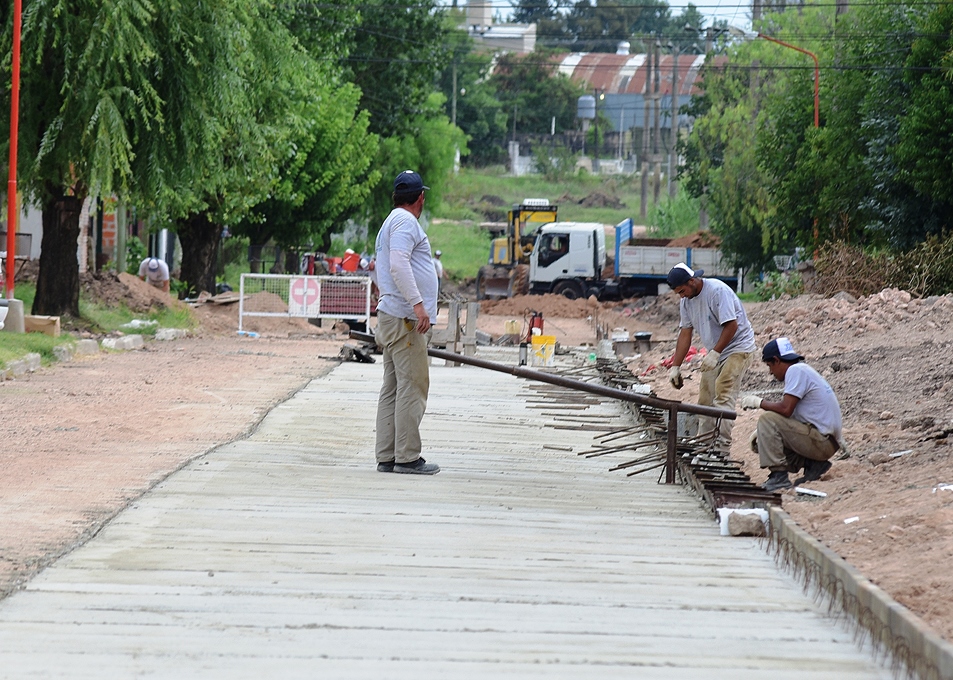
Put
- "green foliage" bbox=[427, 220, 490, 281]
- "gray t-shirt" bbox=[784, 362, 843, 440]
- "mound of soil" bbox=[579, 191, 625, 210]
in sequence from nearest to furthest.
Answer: "gray t-shirt" bbox=[784, 362, 843, 440], "green foliage" bbox=[427, 220, 490, 281], "mound of soil" bbox=[579, 191, 625, 210]

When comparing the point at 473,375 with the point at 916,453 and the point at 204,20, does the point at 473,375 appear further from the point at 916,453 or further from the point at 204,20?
the point at 916,453

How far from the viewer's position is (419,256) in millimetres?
8781

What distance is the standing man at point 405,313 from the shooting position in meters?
8.60

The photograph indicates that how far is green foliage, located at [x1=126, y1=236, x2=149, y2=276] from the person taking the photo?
121 feet

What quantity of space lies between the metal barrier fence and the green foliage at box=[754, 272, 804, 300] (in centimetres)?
1257

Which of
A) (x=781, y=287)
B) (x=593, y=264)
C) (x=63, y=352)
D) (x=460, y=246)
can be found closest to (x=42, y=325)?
(x=63, y=352)

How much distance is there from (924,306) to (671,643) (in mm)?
17829

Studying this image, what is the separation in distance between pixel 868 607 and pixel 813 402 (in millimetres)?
3940

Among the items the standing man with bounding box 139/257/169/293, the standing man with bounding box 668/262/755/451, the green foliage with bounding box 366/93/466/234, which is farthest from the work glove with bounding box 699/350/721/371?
the green foliage with bounding box 366/93/466/234

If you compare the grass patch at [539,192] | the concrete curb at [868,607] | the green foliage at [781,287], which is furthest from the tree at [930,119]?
the grass patch at [539,192]

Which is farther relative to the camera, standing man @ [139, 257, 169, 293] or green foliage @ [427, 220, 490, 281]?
green foliage @ [427, 220, 490, 281]

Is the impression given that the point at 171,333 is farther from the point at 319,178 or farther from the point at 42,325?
the point at 319,178

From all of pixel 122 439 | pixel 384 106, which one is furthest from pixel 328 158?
pixel 122 439

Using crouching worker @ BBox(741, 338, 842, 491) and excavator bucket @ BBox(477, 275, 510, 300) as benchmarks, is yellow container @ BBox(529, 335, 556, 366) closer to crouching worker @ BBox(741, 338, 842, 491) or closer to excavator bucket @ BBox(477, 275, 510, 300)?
crouching worker @ BBox(741, 338, 842, 491)
